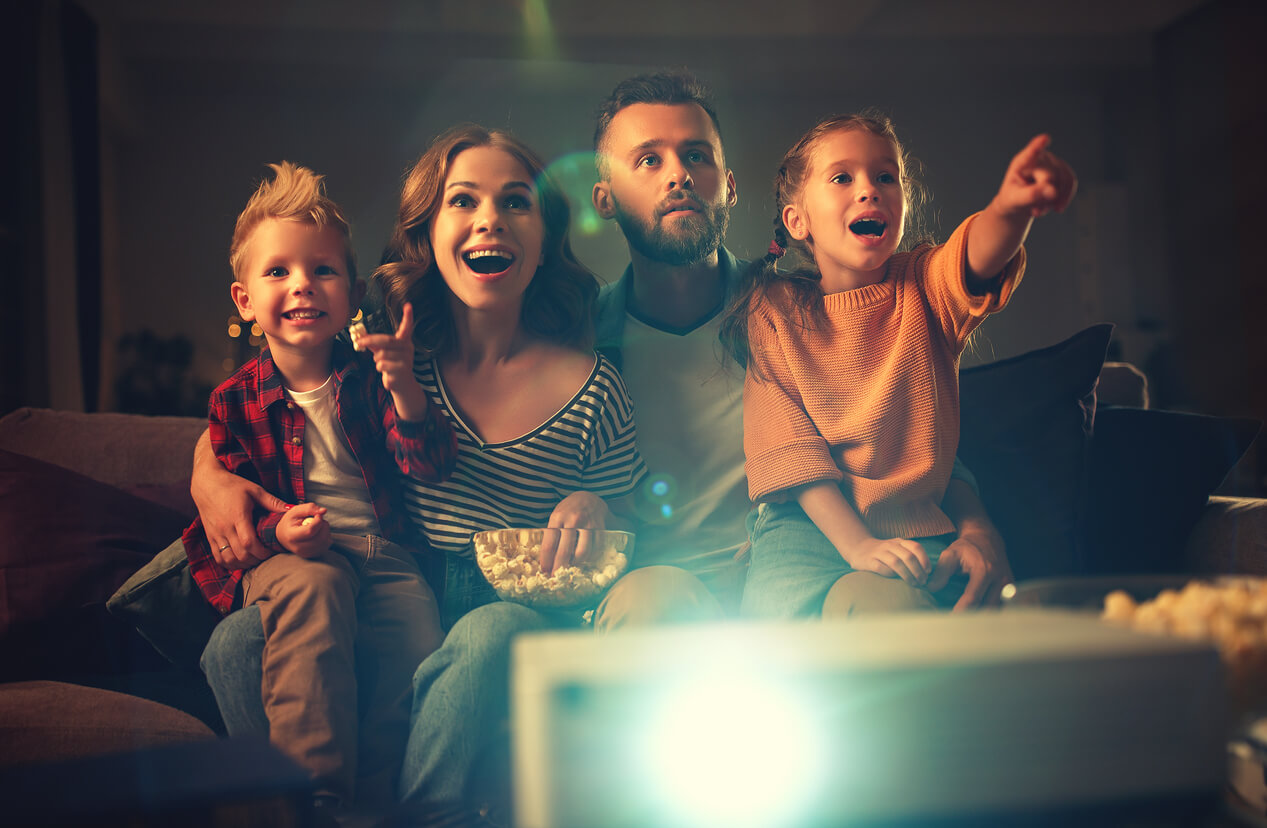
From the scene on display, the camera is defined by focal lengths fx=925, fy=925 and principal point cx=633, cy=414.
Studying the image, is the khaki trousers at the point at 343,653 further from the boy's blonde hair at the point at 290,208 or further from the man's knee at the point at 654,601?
the boy's blonde hair at the point at 290,208

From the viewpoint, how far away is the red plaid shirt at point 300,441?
1142 mm

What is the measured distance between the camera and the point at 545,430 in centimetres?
121

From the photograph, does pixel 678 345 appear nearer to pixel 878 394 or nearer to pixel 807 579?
pixel 878 394

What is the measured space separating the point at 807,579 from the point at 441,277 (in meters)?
0.64

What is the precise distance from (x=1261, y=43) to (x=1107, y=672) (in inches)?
190

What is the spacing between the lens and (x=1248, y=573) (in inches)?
47.3

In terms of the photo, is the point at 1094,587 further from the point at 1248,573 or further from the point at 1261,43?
the point at 1261,43

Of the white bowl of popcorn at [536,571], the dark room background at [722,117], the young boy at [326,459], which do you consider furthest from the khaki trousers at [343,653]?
the dark room background at [722,117]

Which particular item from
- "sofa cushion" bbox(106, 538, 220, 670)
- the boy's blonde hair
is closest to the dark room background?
the boy's blonde hair

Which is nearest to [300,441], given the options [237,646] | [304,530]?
[304,530]

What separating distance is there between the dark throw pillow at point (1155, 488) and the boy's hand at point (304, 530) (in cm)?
102

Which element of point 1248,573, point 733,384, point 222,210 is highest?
point 222,210

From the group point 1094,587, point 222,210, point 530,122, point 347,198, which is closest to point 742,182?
point 530,122

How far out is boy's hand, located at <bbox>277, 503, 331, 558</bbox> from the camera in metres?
1.05
